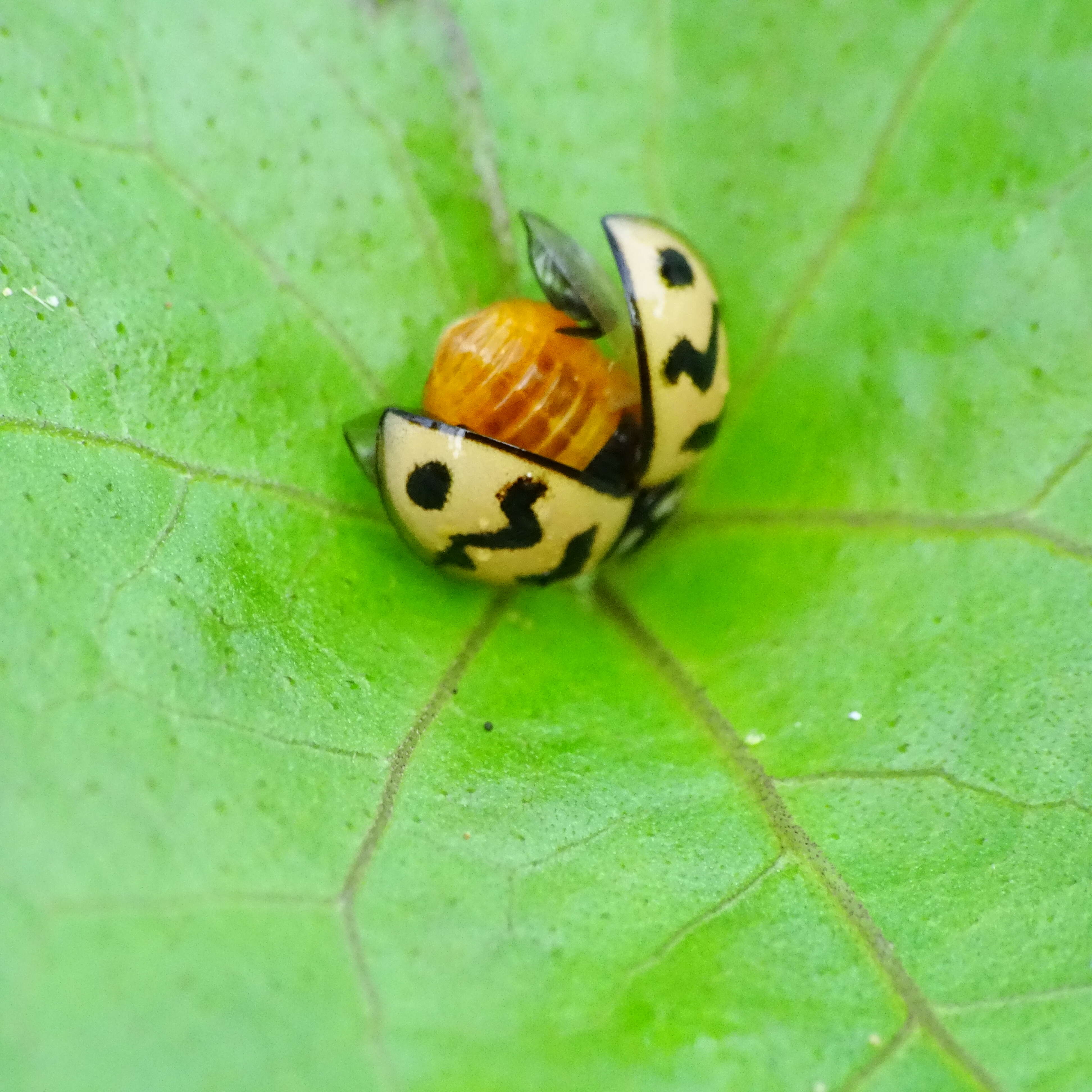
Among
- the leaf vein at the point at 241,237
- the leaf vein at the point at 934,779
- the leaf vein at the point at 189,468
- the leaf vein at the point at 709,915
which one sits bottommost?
the leaf vein at the point at 709,915

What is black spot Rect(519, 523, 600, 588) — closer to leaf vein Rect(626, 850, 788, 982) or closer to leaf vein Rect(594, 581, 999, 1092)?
leaf vein Rect(594, 581, 999, 1092)

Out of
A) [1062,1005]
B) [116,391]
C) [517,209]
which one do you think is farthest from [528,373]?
[1062,1005]

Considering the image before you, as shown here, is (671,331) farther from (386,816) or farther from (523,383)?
(386,816)

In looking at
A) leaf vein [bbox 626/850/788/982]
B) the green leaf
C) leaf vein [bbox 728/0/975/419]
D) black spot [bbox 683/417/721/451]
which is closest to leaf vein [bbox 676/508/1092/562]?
the green leaf

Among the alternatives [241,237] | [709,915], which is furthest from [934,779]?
[241,237]

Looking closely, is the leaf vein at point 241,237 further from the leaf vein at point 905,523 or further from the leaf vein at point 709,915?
the leaf vein at point 709,915

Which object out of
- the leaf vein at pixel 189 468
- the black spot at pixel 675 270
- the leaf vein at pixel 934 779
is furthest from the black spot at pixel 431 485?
the leaf vein at pixel 934 779

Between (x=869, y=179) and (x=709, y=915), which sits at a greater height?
(x=869, y=179)

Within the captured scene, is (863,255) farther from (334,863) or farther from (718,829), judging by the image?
(334,863)
